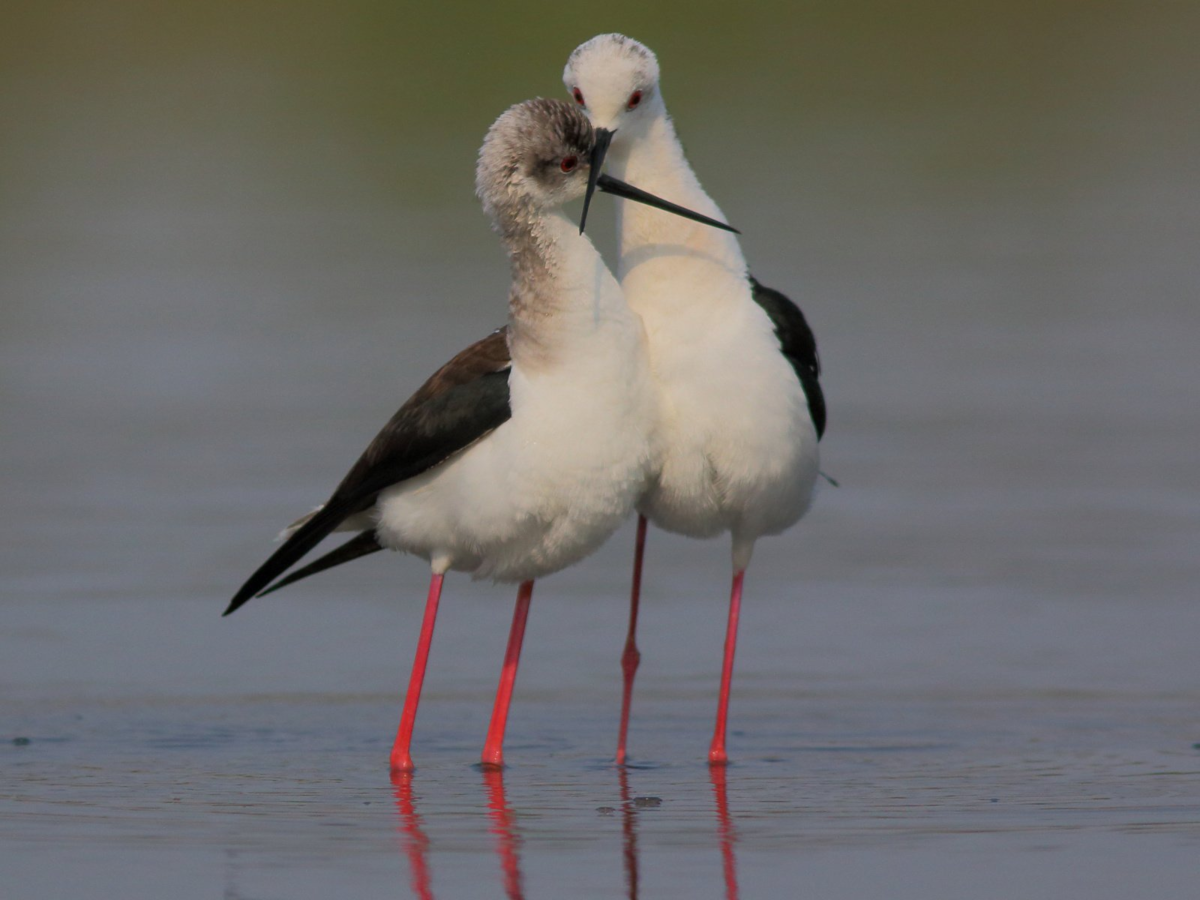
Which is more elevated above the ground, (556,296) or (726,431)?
(556,296)

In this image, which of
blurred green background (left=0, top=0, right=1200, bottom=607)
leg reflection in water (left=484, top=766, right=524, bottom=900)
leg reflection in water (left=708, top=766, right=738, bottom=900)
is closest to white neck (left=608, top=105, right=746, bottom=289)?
leg reflection in water (left=708, top=766, right=738, bottom=900)

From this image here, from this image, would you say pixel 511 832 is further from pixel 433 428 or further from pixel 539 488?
pixel 433 428

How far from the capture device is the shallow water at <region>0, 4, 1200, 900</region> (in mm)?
6098

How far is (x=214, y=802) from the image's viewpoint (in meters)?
6.64

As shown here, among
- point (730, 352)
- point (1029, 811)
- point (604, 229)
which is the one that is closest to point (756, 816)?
point (1029, 811)

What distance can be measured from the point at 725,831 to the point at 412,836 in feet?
2.67

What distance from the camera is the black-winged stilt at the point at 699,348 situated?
7.07 m

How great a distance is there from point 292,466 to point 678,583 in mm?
2707

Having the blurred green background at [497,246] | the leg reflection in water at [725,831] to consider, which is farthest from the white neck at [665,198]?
the blurred green background at [497,246]

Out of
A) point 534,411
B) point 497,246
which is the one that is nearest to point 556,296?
point 534,411

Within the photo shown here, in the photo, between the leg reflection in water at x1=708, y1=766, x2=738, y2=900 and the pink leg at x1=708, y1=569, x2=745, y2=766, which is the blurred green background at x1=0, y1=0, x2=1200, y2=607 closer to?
the pink leg at x1=708, y1=569, x2=745, y2=766

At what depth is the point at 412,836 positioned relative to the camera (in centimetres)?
619

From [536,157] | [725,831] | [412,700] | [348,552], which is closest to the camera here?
[725,831]

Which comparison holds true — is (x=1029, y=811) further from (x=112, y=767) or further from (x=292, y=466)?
(x=292, y=466)
